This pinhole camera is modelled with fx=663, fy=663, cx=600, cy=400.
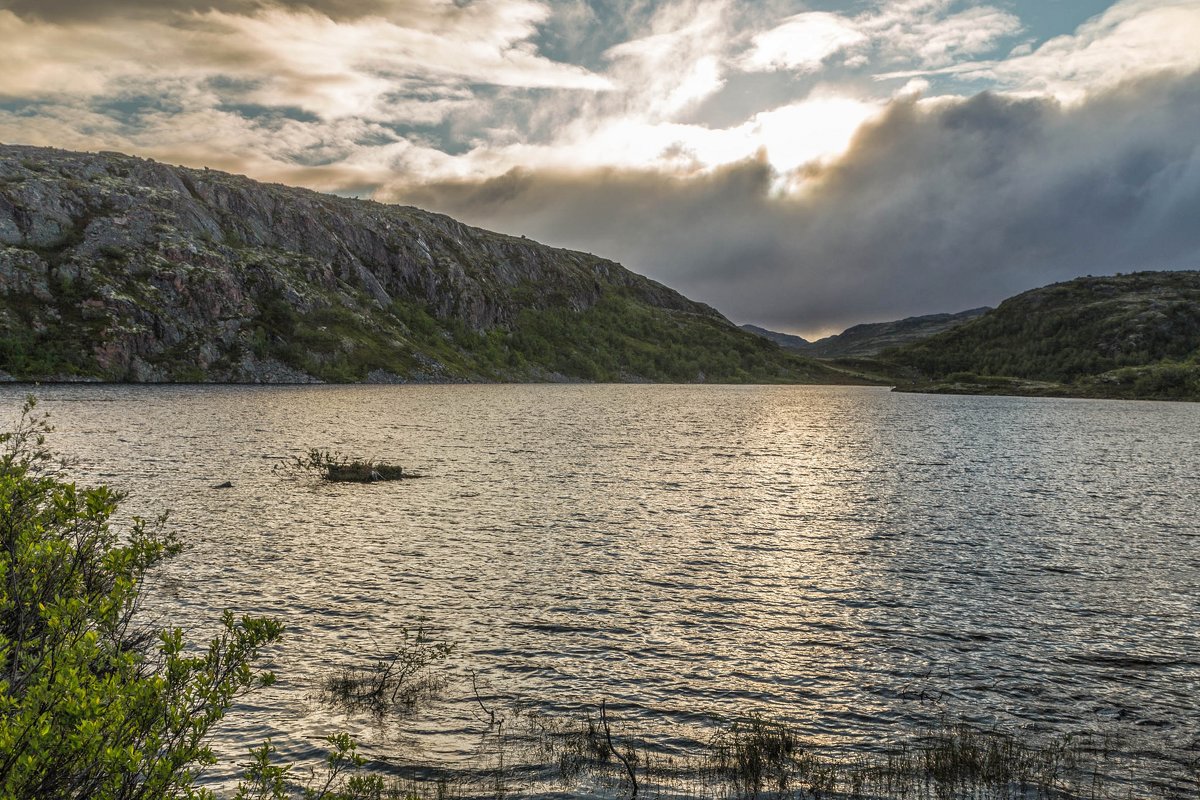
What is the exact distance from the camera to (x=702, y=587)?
1103 inches

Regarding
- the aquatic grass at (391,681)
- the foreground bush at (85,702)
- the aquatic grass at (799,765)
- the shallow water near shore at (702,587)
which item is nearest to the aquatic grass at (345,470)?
the shallow water near shore at (702,587)

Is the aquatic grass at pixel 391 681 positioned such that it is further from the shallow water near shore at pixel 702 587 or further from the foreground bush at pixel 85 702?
the foreground bush at pixel 85 702

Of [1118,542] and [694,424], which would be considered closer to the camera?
[1118,542]

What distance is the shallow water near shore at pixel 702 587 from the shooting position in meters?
17.5

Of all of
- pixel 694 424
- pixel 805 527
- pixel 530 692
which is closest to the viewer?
pixel 530 692

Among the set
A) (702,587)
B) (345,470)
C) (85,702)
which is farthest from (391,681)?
(345,470)

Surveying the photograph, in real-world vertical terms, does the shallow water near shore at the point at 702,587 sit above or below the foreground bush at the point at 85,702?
below

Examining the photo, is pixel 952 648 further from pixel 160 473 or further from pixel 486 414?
pixel 486 414

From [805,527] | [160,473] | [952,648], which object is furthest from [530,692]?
[160,473]

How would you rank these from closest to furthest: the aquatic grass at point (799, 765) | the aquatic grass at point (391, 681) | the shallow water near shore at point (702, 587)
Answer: the aquatic grass at point (799, 765)
the aquatic grass at point (391, 681)
the shallow water near shore at point (702, 587)

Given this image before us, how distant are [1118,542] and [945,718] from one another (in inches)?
1104

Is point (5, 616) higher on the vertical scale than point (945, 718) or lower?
higher

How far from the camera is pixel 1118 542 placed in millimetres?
36844

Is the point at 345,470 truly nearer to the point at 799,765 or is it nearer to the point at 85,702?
the point at 799,765
